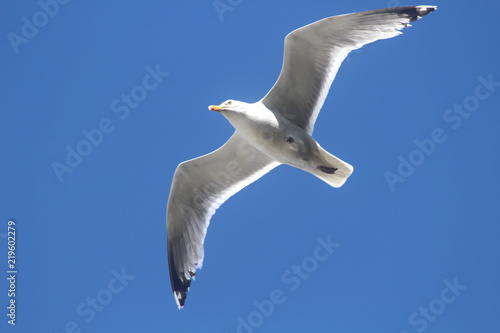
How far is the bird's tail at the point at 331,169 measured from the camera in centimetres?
870

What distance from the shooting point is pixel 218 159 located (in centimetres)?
952

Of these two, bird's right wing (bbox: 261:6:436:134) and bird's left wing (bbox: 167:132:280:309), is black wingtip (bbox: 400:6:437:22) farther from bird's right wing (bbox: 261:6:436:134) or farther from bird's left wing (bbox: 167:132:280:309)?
bird's left wing (bbox: 167:132:280:309)

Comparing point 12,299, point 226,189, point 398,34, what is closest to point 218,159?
point 226,189

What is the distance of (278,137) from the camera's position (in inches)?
342

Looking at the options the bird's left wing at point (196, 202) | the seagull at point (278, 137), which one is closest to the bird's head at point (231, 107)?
the seagull at point (278, 137)

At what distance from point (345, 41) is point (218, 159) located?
2189 millimetres

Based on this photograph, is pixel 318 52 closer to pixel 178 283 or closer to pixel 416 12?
pixel 416 12

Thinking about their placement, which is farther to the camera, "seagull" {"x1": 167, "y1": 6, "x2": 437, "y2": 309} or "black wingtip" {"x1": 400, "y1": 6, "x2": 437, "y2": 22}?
"seagull" {"x1": 167, "y1": 6, "x2": 437, "y2": 309}

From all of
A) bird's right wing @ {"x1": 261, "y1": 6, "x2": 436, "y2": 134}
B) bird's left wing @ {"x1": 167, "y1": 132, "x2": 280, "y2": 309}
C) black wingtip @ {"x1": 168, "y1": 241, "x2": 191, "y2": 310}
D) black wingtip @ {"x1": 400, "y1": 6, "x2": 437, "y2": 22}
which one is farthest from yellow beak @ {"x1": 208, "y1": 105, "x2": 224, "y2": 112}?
black wingtip @ {"x1": 400, "y1": 6, "x2": 437, "y2": 22}

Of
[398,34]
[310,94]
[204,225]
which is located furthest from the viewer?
[204,225]

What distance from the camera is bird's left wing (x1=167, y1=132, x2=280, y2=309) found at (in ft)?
31.5

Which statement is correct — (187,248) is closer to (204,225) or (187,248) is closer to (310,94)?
(204,225)

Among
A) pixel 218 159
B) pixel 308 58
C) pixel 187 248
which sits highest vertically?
pixel 308 58

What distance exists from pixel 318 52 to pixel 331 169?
138 centimetres
